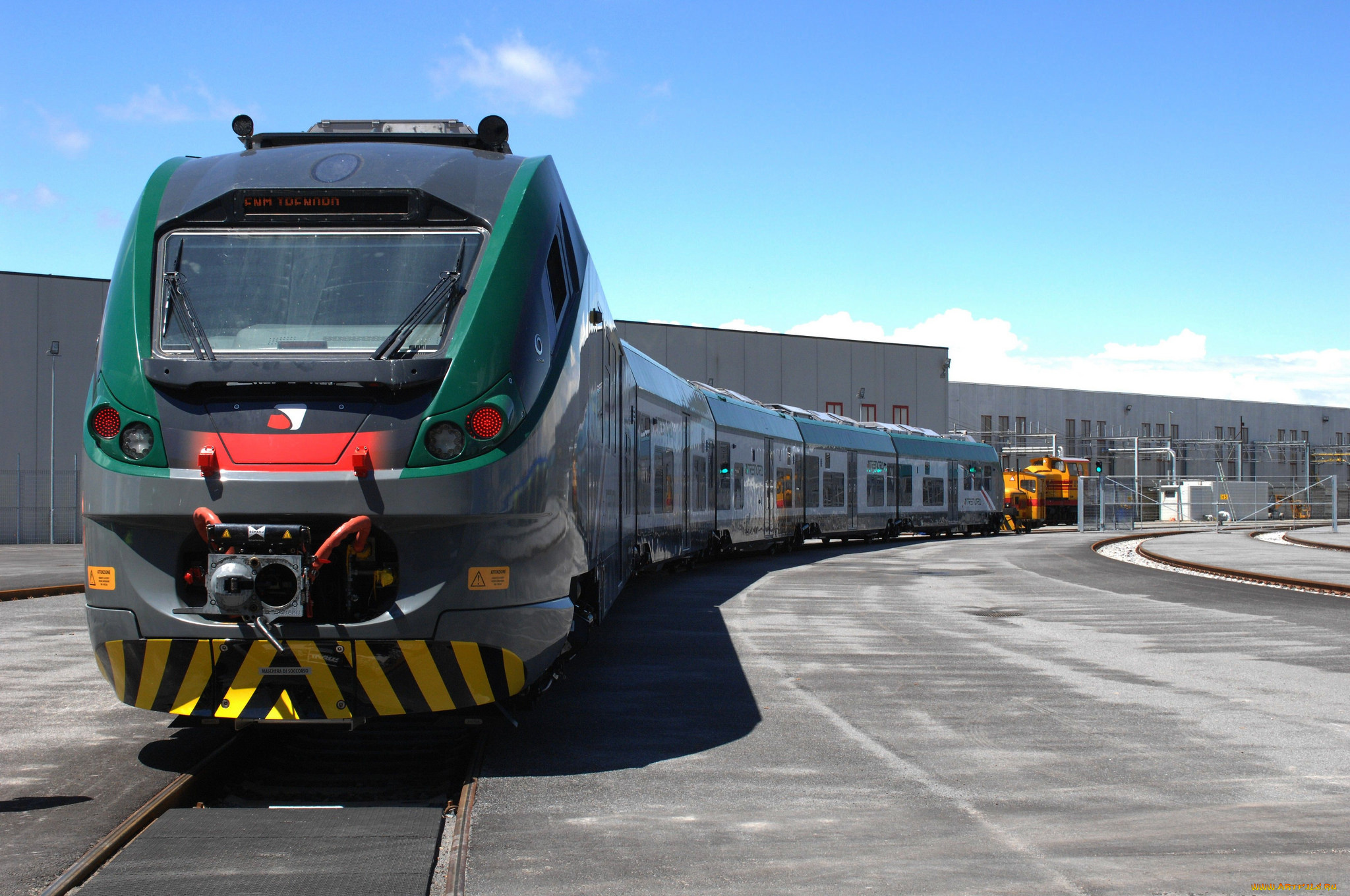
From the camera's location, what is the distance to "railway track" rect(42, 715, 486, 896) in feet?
15.1

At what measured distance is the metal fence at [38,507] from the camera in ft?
119

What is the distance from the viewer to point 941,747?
23.0 feet

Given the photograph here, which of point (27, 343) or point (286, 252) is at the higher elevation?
point (27, 343)

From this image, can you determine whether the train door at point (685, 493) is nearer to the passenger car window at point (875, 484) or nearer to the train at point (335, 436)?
the train at point (335, 436)

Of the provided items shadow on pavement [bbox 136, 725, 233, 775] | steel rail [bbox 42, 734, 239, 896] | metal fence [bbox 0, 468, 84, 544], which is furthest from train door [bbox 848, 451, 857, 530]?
steel rail [bbox 42, 734, 239, 896]

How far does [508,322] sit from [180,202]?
6.46 ft

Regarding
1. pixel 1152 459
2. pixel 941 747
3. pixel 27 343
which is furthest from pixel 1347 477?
pixel 941 747

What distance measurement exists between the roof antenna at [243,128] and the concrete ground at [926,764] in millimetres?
3906

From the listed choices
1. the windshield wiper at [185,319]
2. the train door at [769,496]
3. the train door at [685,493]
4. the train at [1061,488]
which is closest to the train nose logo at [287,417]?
the windshield wiper at [185,319]

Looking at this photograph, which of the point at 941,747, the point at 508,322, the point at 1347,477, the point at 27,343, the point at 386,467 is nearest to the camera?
the point at 386,467

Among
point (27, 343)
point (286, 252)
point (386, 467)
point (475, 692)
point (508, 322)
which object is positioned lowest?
point (475, 692)

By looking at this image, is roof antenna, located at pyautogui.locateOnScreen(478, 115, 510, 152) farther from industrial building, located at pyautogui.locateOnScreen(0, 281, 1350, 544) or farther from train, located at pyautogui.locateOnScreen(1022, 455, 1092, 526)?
train, located at pyautogui.locateOnScreen(1022, 455, 1092, 526)

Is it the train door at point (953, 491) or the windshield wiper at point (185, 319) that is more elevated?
the windshield wiper at point (185, 319)

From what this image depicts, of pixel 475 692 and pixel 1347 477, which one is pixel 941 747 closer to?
pixel 475 692
